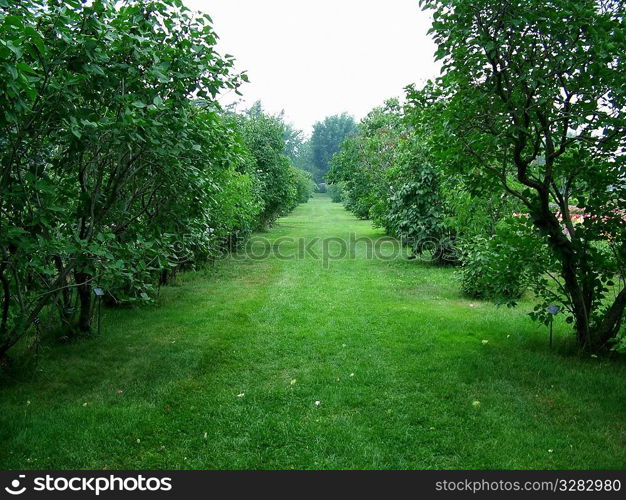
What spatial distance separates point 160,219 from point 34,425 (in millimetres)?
2498

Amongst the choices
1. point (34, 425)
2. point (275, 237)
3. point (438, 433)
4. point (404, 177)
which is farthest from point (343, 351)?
point (275, 237)

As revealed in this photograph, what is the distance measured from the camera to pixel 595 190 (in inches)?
190

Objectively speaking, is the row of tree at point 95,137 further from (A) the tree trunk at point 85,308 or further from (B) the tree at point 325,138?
(B) the tree at point 325,138

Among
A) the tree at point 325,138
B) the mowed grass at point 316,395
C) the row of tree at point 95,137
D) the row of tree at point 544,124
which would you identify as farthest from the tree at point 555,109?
the tree at point 325,138

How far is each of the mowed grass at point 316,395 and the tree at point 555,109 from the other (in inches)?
45.9

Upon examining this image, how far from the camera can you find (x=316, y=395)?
14.1ft

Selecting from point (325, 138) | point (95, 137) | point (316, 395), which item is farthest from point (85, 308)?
point (325, 138)

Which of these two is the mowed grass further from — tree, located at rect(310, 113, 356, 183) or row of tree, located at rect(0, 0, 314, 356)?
tree, located at rect(310, 113, 356, 183)

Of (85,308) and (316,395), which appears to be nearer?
(316,395)

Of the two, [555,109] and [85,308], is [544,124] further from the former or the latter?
[85,308]

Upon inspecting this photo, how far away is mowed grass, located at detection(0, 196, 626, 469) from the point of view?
331cm

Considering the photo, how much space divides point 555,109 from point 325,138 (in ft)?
279

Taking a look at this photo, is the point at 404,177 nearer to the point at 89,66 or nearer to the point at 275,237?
the point at 275,237

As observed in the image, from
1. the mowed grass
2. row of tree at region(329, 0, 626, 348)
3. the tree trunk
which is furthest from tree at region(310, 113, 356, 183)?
row of tree at region(329, 0, 626, 348)
